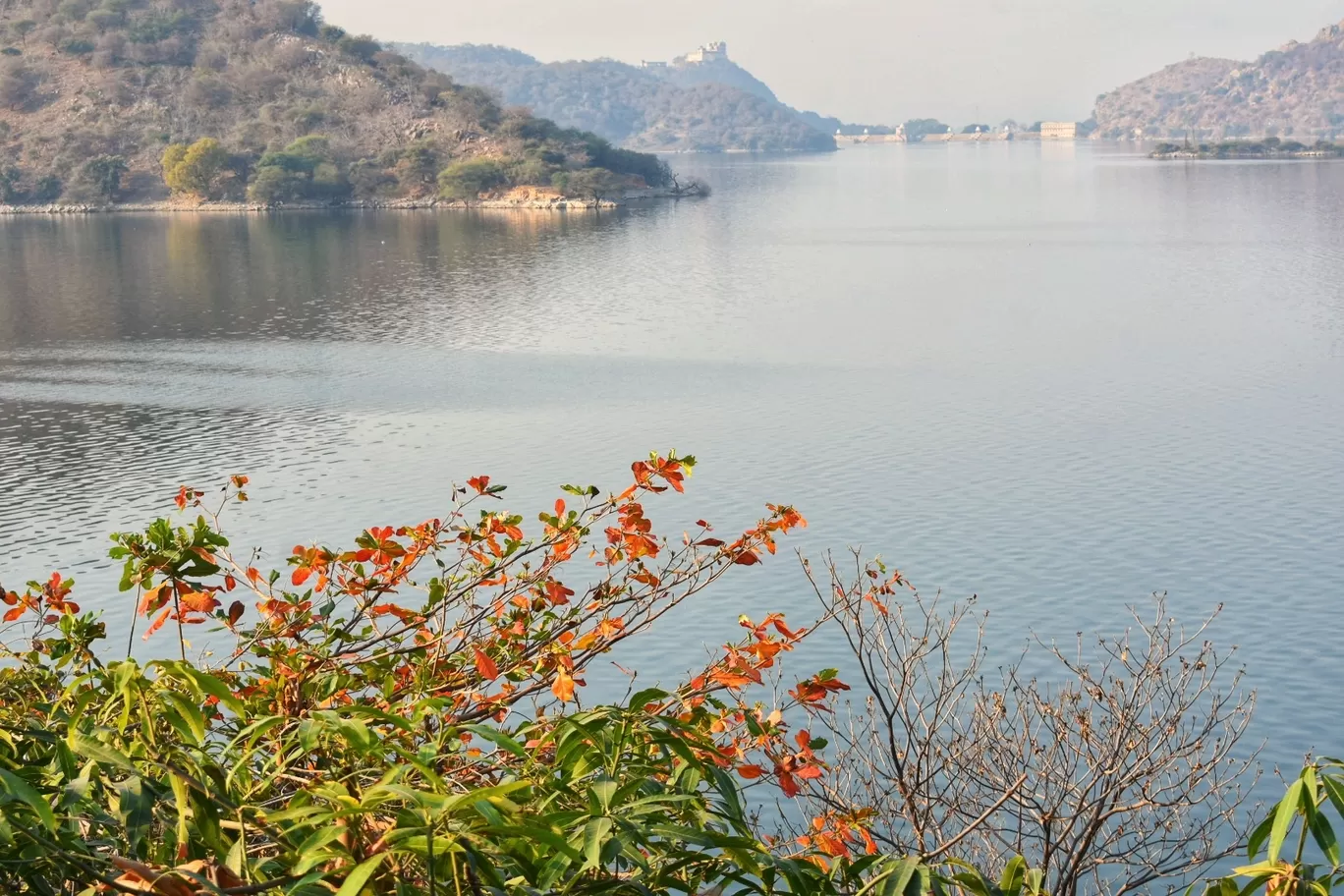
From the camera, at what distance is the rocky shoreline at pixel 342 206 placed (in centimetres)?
9856

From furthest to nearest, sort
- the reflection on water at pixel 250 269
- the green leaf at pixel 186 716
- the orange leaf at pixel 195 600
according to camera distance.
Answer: the reflection on water at pixel 250 269, the orange leaf at pixel 195 600, the green leaf at pixel 186 716

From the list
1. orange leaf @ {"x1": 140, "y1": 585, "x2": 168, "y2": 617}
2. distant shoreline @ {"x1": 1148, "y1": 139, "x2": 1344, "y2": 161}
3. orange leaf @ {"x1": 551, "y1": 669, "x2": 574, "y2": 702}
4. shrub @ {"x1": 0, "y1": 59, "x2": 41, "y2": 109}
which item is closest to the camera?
orange leaf @ {"x1": 551, "y1": 669, "x2": 574, "y2": 702}

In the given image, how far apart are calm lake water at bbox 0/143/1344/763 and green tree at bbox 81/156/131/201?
35838 mm

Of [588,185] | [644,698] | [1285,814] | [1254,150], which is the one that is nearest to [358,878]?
[644,698]

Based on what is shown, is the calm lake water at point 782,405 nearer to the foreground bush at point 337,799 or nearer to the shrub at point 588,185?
the foreground bush at point 337,799

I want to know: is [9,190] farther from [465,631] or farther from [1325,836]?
[1325,836]

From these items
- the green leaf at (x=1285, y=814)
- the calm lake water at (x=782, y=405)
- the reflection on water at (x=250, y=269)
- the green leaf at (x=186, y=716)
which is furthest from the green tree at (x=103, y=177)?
the green leaf at (x=1285, y=814)

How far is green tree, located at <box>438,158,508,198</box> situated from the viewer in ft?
334

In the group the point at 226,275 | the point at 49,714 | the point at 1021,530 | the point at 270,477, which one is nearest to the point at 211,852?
the point at 49,714

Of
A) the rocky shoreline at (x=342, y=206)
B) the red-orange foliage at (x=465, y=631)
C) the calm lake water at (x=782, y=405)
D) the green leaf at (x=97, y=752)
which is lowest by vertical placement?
the calm lake water at (x=782, y=405)

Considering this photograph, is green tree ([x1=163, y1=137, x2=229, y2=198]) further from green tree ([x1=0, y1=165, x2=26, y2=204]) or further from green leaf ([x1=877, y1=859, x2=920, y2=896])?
green leaf ([x1=877, y1=859, x2=920, y2=896])

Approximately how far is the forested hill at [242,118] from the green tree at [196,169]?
8cm

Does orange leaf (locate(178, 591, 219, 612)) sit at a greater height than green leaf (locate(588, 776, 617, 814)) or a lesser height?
lesser

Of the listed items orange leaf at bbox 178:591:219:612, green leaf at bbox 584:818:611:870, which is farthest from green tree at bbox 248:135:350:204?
green leaf at bbox 584:818:611:870
